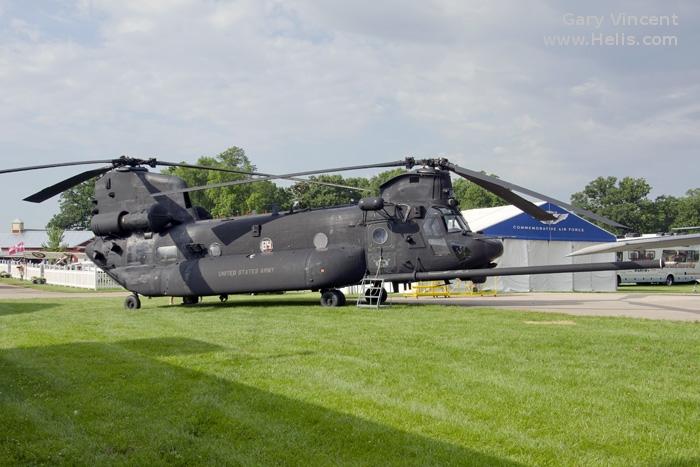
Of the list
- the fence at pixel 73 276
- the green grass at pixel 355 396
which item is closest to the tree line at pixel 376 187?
the fence at pixel 73 276

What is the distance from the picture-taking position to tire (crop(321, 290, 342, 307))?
18719 millimetres

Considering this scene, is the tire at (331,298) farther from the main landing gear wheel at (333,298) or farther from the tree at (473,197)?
the tree at (473,197)

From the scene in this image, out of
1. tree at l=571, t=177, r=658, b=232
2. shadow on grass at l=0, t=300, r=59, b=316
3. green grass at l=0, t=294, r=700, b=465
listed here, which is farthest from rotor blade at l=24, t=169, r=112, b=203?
tree at l=571, t=177, r=658, b=232

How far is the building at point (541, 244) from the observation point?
32938 millimetres

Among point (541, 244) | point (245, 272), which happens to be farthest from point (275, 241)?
point (541, 244)

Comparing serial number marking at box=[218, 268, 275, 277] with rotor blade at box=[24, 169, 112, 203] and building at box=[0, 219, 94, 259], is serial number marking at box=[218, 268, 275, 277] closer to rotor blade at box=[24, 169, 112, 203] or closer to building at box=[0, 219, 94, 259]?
rotor blade at box=[24, 169, 112, 203]

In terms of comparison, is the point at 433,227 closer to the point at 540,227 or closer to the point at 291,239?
the point at 291,239

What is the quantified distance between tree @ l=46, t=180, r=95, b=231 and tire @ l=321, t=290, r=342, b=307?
143m

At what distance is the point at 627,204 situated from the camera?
101 metres

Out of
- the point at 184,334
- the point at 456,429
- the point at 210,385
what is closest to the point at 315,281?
the point at 184,334

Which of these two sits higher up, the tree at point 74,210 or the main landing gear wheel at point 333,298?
the tree at point 74,210

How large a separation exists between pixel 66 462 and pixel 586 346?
26.0 ft

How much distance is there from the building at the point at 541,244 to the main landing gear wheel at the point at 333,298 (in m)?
14.8

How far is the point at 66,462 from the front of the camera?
16.0 feet
